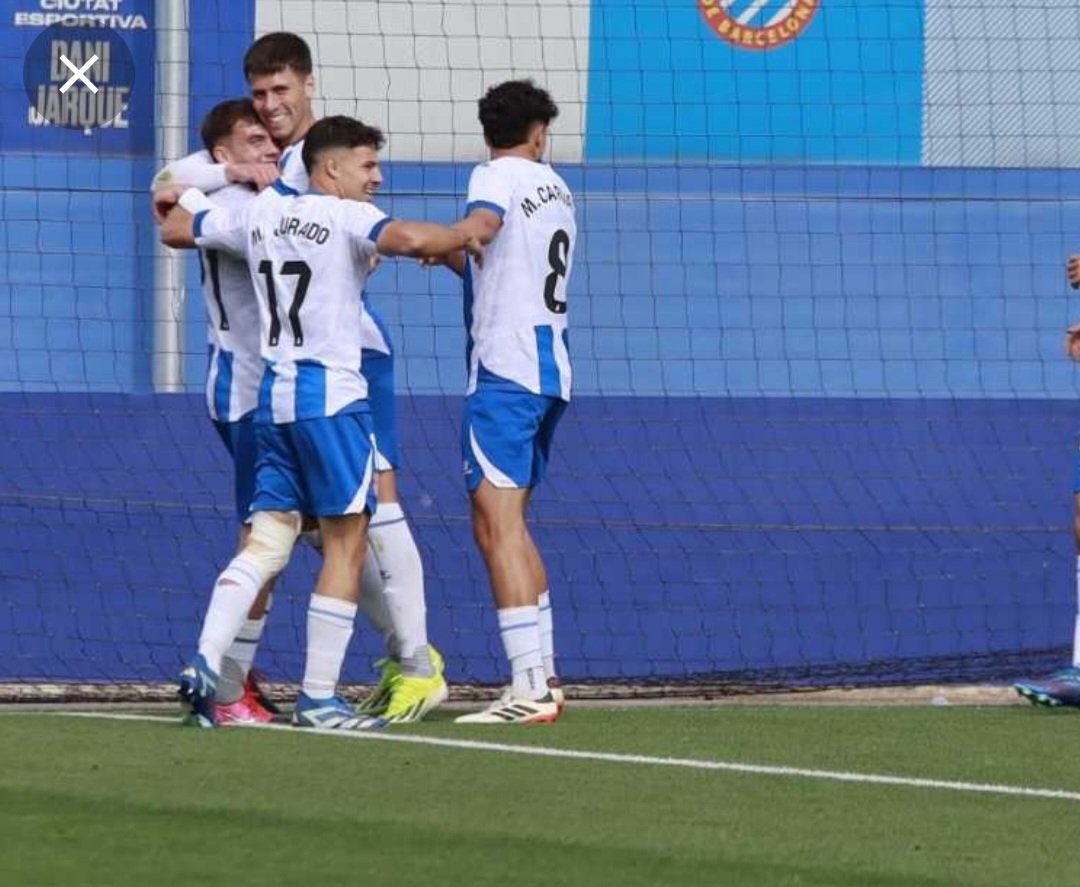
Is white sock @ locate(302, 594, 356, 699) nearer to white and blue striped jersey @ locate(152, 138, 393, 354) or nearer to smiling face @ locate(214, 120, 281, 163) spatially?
white and blue striped jersey @ locate(152, 138, 393, 354)

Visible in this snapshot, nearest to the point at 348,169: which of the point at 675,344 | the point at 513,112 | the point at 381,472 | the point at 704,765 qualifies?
the point at 513,112

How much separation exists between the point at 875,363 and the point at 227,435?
5535mm

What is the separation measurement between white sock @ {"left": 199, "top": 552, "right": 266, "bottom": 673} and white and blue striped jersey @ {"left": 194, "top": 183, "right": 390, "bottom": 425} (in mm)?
477

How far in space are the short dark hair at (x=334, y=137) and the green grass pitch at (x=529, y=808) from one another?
5.86 ft

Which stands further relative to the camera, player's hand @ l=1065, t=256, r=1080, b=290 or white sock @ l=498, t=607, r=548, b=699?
player's hand @ l=1065, t=256, r=1080, b=290

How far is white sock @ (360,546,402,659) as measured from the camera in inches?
343

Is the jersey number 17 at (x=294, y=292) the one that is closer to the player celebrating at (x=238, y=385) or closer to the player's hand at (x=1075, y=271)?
the player celebrating at (x=238, y=385)

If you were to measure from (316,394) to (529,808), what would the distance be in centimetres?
191

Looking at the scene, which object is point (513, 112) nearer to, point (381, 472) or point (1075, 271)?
point (381, 472)

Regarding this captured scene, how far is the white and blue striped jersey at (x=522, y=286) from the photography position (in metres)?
8.52

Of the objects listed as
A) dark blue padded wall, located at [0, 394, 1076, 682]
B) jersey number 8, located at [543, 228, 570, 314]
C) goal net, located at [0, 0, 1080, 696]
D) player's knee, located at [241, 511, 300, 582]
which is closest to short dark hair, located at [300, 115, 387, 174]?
jersey number 8, located at [543, 228, 570, 314]

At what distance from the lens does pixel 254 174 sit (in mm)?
8602

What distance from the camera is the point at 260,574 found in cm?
805

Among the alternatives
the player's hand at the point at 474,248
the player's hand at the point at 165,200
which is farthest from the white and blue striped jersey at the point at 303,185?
the player's hand at the point at 474,248
